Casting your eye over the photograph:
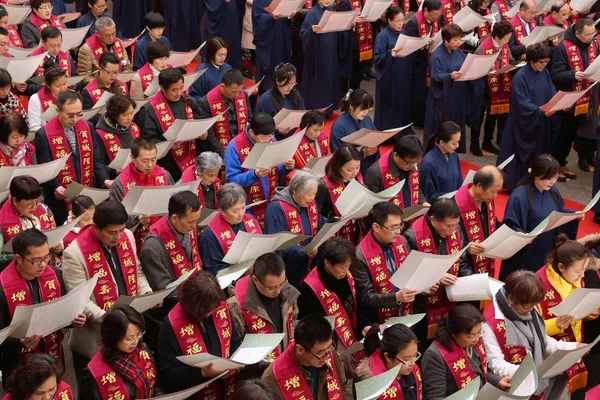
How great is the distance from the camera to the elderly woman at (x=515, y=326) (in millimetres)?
4922

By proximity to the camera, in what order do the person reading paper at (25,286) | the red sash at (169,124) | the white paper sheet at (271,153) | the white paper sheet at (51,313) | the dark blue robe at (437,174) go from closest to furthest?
1. the white paper sheet at (51,313)
2. the person reading paper at (25,286)
3. the white paper sheet at (271,153)
4. the dark blue robe at (437,174)
5. the red sash at (169,124)

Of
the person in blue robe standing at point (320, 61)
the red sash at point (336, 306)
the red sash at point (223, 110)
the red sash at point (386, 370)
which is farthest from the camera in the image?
the person in blue robe standing at point (320, 61)

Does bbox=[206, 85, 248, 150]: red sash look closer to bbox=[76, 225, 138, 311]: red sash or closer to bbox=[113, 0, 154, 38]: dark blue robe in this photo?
bbox=[76, 225, 138, 311]: red sash

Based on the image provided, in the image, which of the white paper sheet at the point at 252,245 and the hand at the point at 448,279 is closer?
the white paper sheet at the point at 252,245

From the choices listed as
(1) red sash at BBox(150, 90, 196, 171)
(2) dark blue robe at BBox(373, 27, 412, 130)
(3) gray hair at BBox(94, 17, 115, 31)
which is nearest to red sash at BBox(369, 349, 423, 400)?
(1) red sash at BBox(150, 90, 196, 171)

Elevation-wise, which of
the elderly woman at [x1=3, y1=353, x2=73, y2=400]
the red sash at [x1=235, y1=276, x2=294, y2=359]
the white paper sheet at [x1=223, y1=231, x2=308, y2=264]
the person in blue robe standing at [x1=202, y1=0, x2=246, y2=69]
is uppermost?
the elderly woman at [x1=3, y1=353, x2=73, y2=400]

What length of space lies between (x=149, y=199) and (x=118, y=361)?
1.54 metres

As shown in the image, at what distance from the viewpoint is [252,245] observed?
5254 mm

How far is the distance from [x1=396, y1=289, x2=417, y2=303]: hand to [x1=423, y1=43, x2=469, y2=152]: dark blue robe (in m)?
4.01

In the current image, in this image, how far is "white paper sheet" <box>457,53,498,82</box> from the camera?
336 inches

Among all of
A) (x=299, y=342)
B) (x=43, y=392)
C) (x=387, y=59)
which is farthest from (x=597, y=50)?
(x=43, y=392)

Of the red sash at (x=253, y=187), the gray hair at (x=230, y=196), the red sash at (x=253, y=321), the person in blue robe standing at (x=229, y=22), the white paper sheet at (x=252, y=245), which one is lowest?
the person in blue robe standing at (x=229, y=22)

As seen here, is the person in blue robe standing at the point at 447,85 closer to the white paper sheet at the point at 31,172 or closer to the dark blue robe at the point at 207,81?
the dark blue robe at the point at 207,81

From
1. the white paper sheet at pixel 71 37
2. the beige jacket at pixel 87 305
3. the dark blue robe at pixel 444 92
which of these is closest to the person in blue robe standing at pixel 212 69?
the white paper sheet at pixel 71 37
